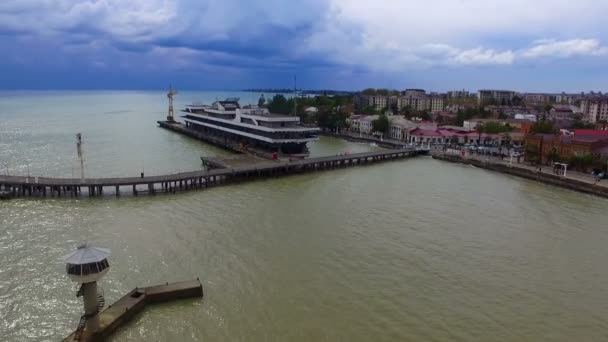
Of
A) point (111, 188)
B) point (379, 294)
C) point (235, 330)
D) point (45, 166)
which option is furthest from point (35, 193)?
point (379, 294)

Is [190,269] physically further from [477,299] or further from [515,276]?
[515,276]

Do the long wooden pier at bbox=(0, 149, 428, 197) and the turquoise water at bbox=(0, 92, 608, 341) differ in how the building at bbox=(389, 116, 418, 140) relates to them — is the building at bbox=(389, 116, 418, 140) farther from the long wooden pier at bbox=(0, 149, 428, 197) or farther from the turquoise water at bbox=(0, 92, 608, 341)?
the turquoise water at bbox=(0, 92, 608, 341)

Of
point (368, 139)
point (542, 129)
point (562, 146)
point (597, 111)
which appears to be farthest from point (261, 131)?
point (597, 111)

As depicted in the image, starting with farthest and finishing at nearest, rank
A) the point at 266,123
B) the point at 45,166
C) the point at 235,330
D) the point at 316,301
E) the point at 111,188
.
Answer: the point at 266,123, the point at 45,166, the point at 111,188, the point at 316,301, the point at 235,330

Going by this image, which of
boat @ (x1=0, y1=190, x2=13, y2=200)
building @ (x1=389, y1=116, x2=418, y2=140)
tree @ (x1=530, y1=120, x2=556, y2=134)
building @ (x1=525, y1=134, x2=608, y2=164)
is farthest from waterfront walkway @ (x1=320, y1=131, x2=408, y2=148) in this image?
boat @ (x1=0, y1=190, x2=13, y2=200)

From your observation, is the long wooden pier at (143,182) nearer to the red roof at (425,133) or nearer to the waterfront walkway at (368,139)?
the waterfront walkway at (368,139)

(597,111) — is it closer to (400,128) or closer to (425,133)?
(425,133)
